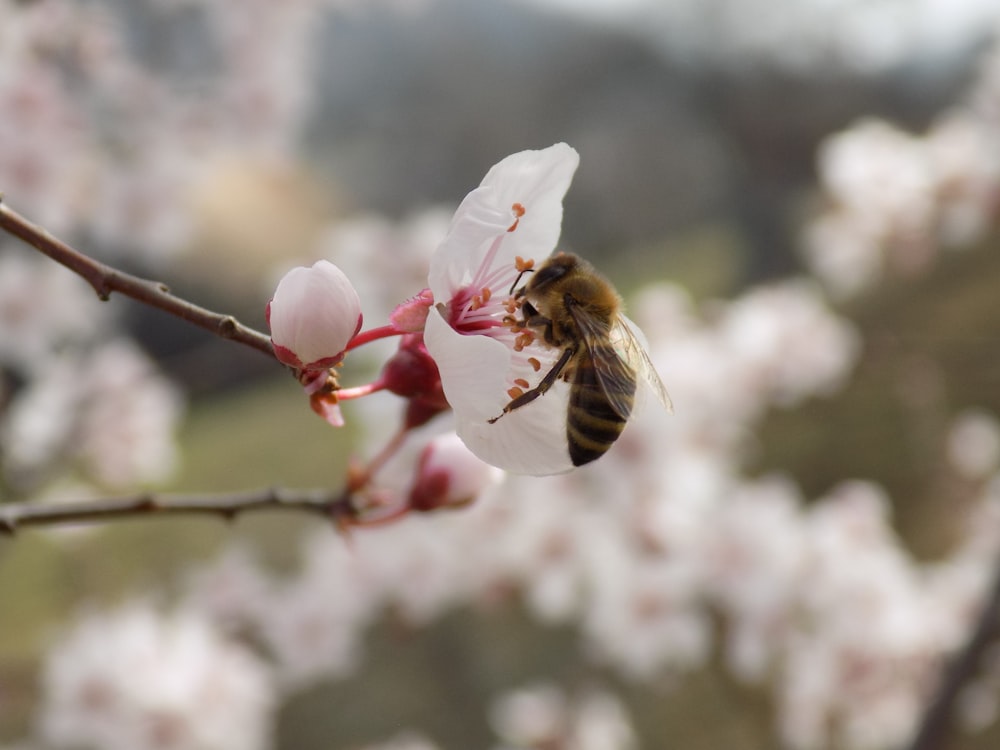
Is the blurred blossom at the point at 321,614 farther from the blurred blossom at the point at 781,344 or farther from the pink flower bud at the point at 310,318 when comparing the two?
the pink flower bud at the point at 310,318

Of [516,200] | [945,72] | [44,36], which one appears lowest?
[516,200]

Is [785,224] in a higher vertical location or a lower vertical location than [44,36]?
higher

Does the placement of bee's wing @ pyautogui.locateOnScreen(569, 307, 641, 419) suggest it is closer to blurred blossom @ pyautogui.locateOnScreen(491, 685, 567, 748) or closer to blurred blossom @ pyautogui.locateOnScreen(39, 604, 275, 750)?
blurred blossom @ pyautogui.locateOnScreen(39, 604, 275, 750)

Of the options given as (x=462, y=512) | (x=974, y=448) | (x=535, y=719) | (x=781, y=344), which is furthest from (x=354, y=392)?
(x=974, y=448)

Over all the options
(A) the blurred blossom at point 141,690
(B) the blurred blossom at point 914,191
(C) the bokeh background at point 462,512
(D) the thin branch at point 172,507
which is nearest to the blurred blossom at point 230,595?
(C) the bokeh background at point 462,512

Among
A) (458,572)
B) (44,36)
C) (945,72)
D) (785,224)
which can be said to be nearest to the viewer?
(44,36)

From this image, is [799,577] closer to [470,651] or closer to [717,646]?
[717,646]

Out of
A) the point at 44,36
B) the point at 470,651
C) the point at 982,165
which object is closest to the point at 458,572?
the point at 470,651

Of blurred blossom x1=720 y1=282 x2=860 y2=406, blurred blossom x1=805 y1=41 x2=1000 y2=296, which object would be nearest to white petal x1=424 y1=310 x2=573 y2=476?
blurred blossom x1=720 y1=282 x2=860 y2=406
